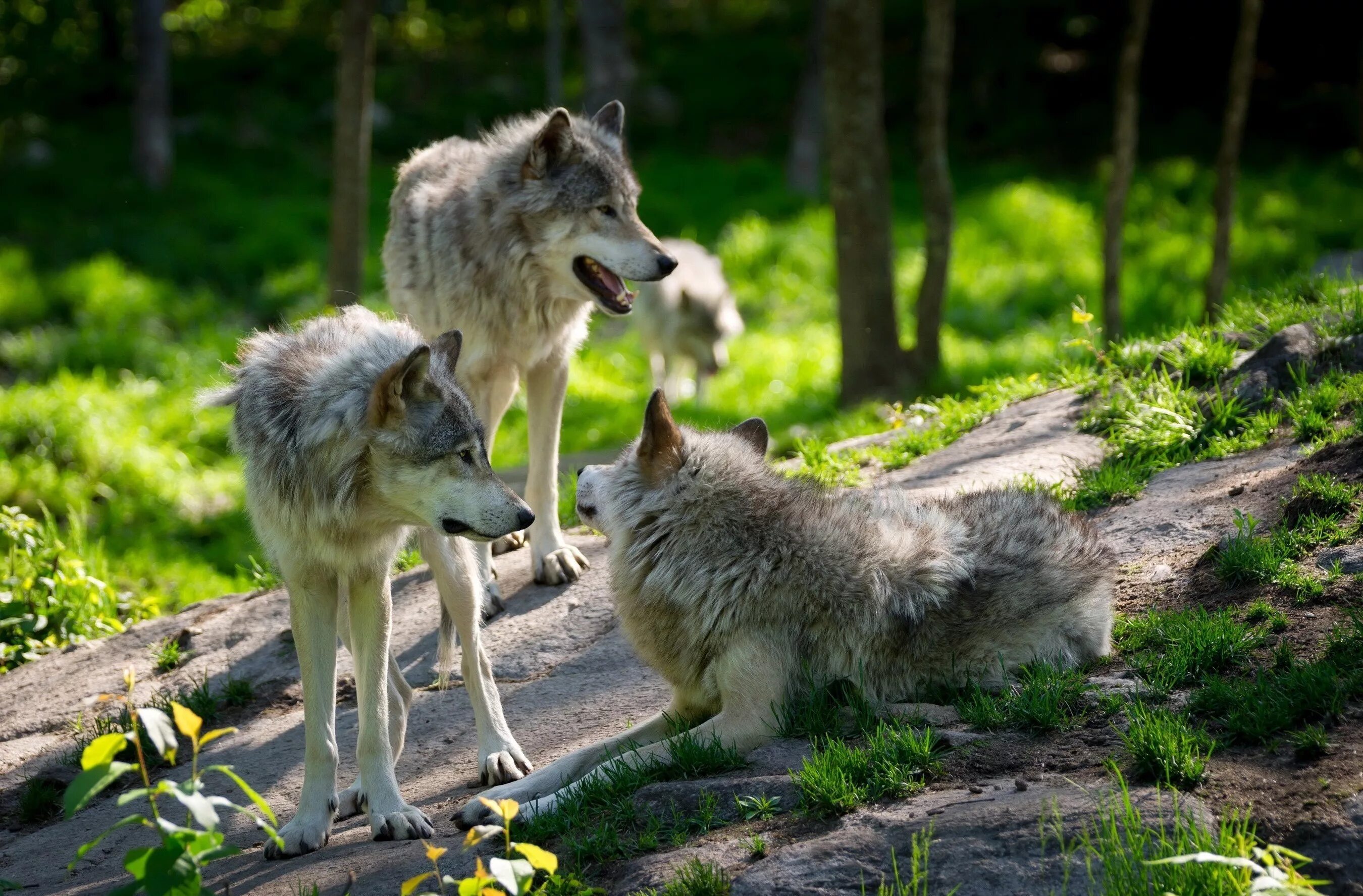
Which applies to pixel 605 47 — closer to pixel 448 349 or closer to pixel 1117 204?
pixel 1117 204

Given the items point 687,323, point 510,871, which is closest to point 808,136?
point 687,323

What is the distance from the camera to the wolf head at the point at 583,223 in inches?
236

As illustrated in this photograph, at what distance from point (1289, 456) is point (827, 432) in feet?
11.3

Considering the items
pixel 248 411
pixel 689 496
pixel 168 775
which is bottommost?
pixel 168 775

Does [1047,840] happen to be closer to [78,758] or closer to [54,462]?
[78,758]

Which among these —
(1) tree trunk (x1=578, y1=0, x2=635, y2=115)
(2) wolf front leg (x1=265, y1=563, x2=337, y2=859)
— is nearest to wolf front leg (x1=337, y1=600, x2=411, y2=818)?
(2) wolf front leg (x1=265, y1=563, x2=337, y2=859)

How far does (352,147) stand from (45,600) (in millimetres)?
5082

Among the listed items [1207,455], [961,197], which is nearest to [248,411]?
[1207,455]

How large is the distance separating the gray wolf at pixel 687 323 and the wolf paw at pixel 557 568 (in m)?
5.83

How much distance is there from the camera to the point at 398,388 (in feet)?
12.9

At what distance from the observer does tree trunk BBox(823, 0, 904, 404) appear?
951 cm

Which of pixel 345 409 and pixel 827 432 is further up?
pixel 345 409

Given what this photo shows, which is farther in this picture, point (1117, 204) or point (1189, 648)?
point (1117, 204)

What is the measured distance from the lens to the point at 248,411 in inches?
168
